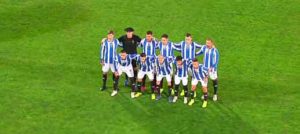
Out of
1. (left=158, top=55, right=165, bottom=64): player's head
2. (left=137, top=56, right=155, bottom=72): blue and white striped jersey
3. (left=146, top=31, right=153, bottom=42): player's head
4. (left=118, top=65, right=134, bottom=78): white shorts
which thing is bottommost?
(left=118, top=65, right=134, bottom=78): white shorts

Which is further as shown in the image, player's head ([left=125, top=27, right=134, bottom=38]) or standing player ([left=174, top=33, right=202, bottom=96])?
player's head ([left=125, top=27, right=134, bottom=38])

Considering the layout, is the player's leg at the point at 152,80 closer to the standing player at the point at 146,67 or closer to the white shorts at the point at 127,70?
the standing player at the point at 146,67

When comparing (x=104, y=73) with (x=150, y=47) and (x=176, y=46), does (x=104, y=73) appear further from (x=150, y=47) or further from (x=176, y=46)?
(x=176, y=46)

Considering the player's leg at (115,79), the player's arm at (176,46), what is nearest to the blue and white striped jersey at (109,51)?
the player's leg at (115,79)

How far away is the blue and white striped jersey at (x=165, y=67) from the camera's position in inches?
799

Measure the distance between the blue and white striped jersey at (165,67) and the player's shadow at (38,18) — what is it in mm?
9629

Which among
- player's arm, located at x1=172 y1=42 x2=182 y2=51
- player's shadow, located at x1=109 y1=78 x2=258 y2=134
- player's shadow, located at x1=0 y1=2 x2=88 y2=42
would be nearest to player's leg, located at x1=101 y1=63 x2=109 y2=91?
player's shadow, located at x1=109 y1=78 x2=258 y2=134

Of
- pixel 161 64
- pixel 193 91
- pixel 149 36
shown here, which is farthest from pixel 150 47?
pixel 193 91

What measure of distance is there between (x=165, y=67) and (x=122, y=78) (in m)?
3.38

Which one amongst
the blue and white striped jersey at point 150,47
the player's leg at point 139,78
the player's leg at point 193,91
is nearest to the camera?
the player's leg at point 193,91

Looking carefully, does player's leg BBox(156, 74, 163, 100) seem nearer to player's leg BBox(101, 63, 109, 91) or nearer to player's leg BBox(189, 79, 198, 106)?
player's leg BBox(189, 79, 198, 106)

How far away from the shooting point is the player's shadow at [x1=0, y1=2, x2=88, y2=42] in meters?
27.9

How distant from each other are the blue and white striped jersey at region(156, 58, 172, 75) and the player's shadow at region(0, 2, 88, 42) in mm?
9629

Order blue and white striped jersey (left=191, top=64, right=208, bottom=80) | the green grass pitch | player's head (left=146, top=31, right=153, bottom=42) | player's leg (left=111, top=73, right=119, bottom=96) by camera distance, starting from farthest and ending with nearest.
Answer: player's leg (left=111, top=73, right=119, bottom=96) < player's head (left=146, top=31, right=153, bottom=42) < blue and white striped jersey (left=191, top=64, right=208, bottom=80) < the green grass pitch
